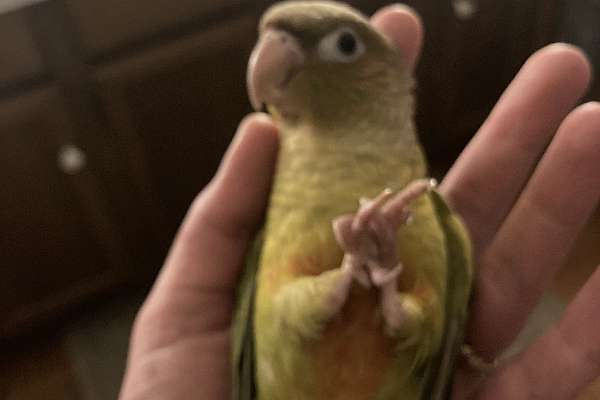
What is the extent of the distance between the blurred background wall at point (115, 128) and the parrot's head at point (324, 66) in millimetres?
784

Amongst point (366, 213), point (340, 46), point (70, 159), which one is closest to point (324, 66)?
point (340, 46)

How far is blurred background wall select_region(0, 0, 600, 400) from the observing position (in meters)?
1.55

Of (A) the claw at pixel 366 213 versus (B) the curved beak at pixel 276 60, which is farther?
(B) the curved beak at pixel 276 60

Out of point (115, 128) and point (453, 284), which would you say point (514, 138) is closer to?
point (453, 284)

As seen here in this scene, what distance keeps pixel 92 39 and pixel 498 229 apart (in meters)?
0.97

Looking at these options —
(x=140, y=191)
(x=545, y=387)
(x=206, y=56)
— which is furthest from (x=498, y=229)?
(x=140, y=191)

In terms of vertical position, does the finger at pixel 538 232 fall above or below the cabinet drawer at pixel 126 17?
below

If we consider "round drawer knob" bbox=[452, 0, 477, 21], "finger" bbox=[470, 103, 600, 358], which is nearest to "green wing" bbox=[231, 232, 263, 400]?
"finger" bbox=[470, 103, 600, 358]

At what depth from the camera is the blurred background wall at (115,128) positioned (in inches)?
61.1

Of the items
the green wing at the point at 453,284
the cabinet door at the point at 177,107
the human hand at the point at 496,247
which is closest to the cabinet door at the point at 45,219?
the cabinet door at the point at 177,107

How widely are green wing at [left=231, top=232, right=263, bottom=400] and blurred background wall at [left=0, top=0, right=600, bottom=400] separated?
836 millimetres

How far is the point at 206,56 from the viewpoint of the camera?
67.0 inches

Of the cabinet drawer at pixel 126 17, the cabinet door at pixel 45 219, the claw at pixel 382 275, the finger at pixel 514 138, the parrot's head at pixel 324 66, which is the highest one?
the parrot's head at pixel 324 66

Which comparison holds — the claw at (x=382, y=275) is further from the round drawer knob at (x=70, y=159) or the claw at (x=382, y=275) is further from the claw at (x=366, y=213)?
the round drawer knob at (x=70, y=159)
